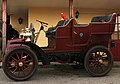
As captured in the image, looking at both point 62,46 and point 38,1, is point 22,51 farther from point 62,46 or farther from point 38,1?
point 38,1

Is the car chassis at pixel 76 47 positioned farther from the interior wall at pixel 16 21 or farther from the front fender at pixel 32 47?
the interior wall at pixel 16 21

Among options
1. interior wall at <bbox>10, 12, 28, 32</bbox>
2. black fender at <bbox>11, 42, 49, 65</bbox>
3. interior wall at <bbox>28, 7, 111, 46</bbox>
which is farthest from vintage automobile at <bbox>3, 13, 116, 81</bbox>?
interior wall at <bbox>10, 12, 28, 32</bbox>

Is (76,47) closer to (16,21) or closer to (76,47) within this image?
(76,47)

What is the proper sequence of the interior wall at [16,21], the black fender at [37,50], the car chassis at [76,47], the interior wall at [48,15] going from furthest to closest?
the interior wall at [16,21] → the interior wall at [48,15] → the black fender at [37,50] → the car chassis at [76,47]

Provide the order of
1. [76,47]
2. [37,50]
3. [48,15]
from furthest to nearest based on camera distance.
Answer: [48,15] → [76,47] → [37,50]

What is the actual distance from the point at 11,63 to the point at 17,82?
53cm

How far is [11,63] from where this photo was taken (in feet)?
24.4

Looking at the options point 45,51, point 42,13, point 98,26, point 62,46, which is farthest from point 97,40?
point 42,13

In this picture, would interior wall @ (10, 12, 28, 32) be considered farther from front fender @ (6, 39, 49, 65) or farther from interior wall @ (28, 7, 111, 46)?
front fender @ (6, 39, 49, 65)

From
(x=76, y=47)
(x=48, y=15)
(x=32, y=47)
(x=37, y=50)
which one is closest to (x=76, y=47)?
(x=76, y=47)

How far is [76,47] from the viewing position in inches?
314

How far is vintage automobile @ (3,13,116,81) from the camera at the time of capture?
7613 millimetres

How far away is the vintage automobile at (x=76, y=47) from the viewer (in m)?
7.61

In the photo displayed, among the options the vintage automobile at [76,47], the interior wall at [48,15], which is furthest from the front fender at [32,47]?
the interior wall at [48,15]
